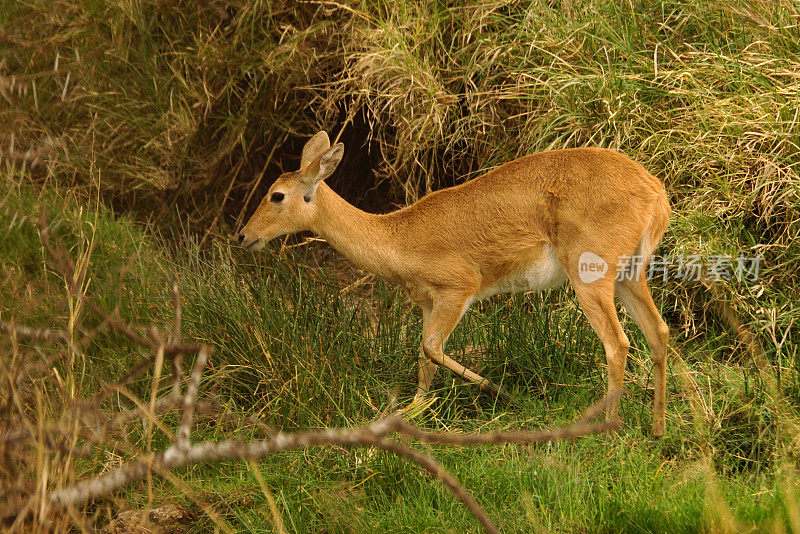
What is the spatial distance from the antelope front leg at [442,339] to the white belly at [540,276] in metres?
0.28

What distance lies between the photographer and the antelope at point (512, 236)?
4.84 meters

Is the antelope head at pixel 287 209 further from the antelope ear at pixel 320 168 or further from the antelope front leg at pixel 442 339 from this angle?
the antelope front leg at pixel 442 339

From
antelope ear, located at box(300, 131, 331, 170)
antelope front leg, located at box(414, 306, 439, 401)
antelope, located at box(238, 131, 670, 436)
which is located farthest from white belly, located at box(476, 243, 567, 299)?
antelope ear, located at box(300, 131, 331, 170)

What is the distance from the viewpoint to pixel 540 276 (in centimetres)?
509

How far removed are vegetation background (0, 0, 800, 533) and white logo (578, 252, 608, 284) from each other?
0.44 meters

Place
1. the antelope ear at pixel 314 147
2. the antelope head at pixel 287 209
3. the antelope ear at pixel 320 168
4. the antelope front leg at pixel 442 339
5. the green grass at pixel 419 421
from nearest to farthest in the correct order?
the green grass at pixel 419 421 → the antelope front leg at pixel 442 339 → the antelope ear at pixel 320 168 → the antelope head at pixel 287 209 → the antelope ear at pixel 314 147

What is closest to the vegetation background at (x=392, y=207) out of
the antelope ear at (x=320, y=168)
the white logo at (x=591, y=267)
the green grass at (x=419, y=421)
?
the green grass at (x=419, y=421)

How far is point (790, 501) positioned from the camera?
3.00 m

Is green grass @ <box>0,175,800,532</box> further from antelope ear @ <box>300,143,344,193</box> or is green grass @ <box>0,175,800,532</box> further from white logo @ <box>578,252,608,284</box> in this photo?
antelope ear @ <box>300,143,344,193</box>

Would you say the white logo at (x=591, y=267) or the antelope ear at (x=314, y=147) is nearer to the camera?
the white logo at (x=591, y=267)

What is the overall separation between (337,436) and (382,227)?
10.8 feet

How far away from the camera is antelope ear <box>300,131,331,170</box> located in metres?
5.64

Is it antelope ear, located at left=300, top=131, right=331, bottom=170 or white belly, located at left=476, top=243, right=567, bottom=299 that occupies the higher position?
antelope ear, located at left=300, top=131, right=331, bottom=170

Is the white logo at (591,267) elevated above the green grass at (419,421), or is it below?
above
